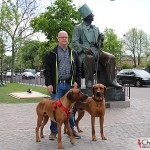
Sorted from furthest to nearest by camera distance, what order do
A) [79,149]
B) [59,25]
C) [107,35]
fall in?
1. [107,35]
2. [59,25]
3. [79,149]

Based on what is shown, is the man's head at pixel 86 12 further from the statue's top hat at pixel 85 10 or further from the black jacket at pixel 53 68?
the black jacket at pixel 53 68

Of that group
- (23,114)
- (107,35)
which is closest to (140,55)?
(107,35)

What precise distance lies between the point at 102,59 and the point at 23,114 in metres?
3.33

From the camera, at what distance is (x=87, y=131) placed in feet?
26.7

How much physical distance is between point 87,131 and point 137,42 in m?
70.0

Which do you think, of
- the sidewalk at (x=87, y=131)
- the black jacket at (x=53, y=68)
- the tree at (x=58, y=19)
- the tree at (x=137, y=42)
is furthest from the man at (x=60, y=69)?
the tree at (x=137, y=42)

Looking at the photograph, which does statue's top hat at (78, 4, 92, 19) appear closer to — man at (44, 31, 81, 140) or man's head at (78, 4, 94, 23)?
man's head at (78, 4, 94, 23)

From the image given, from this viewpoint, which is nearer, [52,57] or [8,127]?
[52,57]

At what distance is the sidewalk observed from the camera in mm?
6731

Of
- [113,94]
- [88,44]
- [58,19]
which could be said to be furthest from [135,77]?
[88,44]

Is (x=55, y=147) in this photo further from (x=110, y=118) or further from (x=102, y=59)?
(x=102, y=59)

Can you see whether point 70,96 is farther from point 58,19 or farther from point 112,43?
point 112,43

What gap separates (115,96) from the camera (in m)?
12.6

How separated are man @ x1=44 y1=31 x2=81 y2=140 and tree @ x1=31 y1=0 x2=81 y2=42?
2662 centimetres
